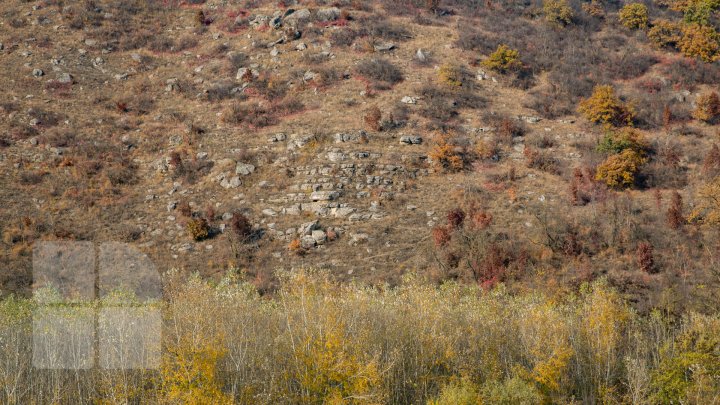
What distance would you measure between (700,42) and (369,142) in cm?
3410

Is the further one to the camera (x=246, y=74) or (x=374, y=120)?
(x=246, y=74)

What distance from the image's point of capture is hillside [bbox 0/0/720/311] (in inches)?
1071

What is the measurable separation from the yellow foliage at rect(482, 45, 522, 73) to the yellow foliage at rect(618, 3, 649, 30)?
18.4 m

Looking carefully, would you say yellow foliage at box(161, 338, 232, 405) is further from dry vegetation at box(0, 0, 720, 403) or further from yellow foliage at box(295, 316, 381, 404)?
yellow foliage at box(295, 316, 381, 404)

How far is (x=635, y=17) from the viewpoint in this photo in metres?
53.5

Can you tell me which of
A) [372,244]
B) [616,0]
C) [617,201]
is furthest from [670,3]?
[372,244]

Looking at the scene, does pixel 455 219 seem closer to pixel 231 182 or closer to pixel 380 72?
pixel 231 182

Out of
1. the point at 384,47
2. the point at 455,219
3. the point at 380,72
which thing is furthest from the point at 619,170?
the point at 384,47

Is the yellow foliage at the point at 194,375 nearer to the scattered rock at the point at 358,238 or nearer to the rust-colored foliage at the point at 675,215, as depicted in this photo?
the scattered rock at the point at 358,238

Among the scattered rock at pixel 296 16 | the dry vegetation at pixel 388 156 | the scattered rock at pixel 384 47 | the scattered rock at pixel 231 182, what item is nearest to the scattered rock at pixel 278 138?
the dry vegetation at pixel 388 156

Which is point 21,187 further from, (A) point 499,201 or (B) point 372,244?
(A) point 499,201

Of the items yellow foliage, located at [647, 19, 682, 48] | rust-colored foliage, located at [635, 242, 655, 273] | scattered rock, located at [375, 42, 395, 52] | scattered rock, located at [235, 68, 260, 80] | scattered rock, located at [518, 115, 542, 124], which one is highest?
yellow foliage, located at [647, 19, 682, 48]

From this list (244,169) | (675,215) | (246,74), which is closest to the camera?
(675,215)

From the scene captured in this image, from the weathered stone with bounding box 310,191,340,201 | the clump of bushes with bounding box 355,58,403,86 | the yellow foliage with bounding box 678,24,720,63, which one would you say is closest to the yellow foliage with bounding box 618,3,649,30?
the yellow foliage with bounding box 678,24,720,63
